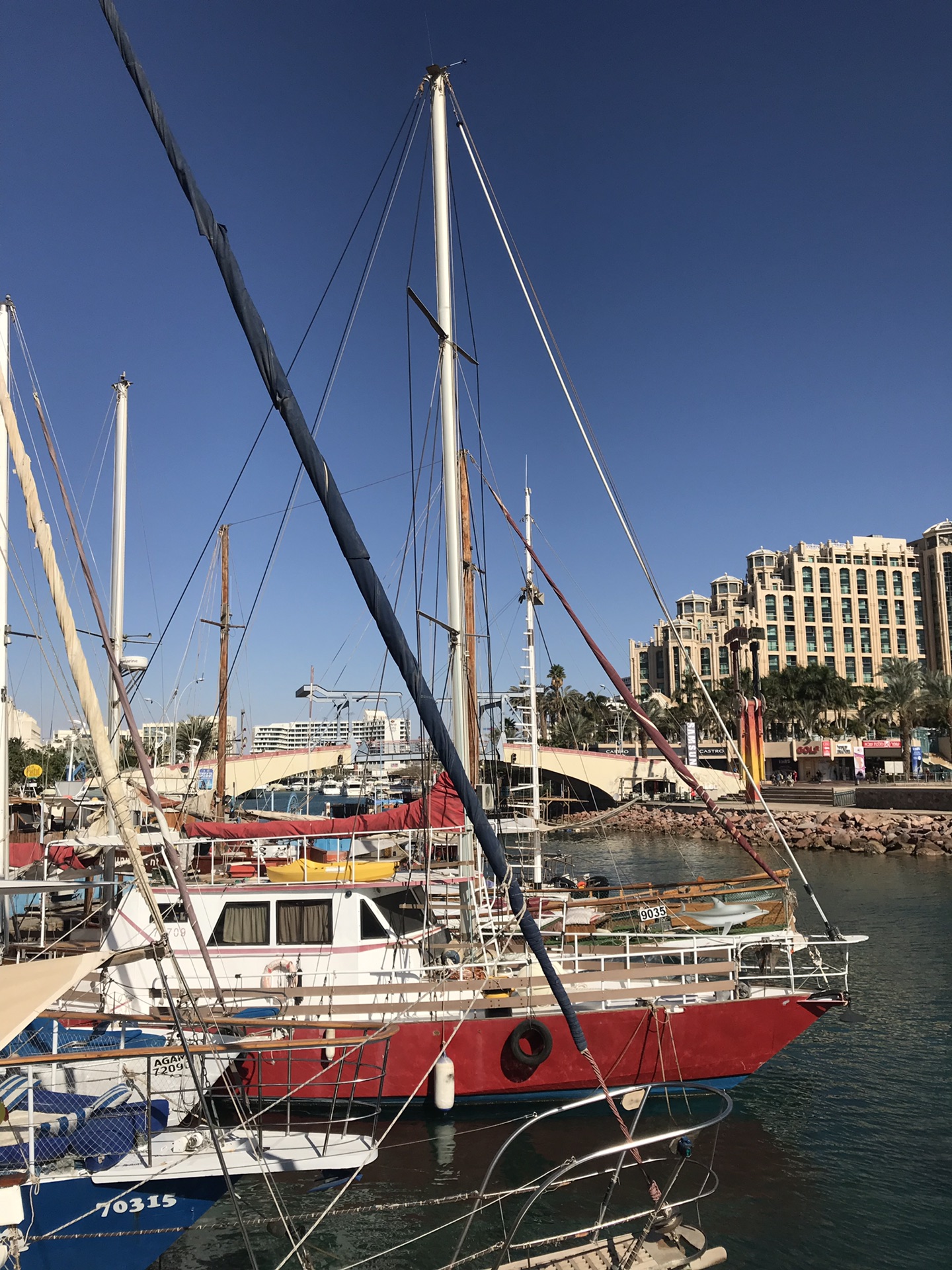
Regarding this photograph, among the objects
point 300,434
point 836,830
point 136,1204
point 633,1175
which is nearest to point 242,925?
point 136,1204

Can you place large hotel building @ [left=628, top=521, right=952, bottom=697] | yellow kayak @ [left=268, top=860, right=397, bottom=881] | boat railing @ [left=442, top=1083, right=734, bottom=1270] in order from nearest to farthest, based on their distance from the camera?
boat railing @ [left=442, top=1083, right=734, bottom=1270], yellow kayak @ [left=268, top=860, right=397, bottom=881], large hotel building @ [left=628, top=521, right=952, bottom=697]

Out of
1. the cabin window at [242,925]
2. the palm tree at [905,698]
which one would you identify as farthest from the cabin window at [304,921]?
the palm tree at [905,698]

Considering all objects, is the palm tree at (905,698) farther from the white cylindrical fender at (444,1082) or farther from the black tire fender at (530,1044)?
the white cylindrical fender at (444,1082)

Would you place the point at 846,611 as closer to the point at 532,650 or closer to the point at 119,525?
the point at 532,650

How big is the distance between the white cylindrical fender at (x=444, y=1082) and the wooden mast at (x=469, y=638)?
4.04 metres

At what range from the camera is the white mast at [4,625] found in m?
14.9

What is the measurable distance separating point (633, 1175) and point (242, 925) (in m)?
6.92

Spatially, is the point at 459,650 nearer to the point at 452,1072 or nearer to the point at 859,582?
the point at 452,1072

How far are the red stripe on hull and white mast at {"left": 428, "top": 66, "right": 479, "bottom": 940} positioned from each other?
5.67 ft

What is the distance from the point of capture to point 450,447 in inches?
532

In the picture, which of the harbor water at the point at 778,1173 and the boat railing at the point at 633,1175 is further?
the harbor water at the point at 778,1173

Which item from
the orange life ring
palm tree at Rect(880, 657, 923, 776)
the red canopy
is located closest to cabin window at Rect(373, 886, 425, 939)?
the red canopy

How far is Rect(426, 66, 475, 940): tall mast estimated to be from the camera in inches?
521

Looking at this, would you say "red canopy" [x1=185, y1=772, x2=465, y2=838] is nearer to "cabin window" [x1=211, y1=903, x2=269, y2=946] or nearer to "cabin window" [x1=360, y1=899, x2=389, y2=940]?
"cabin window" [x1=211, y1=903, x2=269, y2=946]
